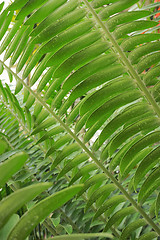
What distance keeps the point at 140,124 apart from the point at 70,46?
7.7 inches

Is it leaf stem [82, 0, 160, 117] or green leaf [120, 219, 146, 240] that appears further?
green leaf [120, 219, 146, 240]

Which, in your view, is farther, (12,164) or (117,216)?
(117,216)

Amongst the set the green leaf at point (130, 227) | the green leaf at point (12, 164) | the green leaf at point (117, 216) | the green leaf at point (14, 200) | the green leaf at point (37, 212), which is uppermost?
the green leaf at point (12, 164)

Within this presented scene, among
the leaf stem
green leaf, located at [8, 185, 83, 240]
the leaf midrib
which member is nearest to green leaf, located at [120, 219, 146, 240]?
the leaf midrib

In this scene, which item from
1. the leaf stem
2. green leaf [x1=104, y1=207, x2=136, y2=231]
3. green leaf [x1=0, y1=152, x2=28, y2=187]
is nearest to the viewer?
green leaf [x1=0, y1=152, x2=28, y2=187]

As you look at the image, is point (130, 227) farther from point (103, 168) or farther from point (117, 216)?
point (103, 168)

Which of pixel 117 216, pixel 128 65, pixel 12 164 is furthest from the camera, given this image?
pixel 117 216

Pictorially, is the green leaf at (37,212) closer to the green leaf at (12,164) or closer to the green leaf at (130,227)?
the green leaf at (12,164)

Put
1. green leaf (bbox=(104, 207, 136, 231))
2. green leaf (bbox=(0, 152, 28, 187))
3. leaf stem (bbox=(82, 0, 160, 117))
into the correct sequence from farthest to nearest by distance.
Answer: green leaf (bbox=(104, 207, 136, 231)) → leaf stem (bbox=(82, 0, 160, 117)) → green leaf (bbox=(0, 152, 28, 187))

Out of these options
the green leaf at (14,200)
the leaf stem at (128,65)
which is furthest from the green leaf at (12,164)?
the leaf stem at (128,65)

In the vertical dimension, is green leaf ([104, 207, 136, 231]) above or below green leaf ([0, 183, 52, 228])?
below

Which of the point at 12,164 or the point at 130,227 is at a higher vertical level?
the point at 12,164

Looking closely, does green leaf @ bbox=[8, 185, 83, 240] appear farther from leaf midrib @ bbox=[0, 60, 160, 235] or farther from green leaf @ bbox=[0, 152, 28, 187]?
leaf midrib @ bbox=[0, 60, 160, 235]

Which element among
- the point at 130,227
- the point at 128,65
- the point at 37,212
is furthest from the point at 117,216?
the point at 37,212
